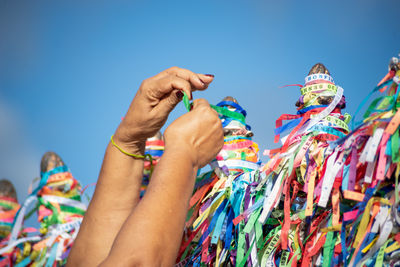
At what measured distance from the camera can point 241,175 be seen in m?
1.61

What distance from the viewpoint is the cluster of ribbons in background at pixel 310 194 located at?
0.97 meters

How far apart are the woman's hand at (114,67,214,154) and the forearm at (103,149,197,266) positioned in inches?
20.4

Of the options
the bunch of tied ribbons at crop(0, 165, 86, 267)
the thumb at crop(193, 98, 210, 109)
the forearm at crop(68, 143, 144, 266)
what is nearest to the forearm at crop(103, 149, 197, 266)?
the thumb at crop(193, 98, 210, 109)

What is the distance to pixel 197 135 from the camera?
108 centimetres

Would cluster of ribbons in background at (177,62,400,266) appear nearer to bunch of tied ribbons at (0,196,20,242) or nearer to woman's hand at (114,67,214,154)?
woman's hand at (114,67,214,154)

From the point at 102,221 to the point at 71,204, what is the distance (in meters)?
1.38

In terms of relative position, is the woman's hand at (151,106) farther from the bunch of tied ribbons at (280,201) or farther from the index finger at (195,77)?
the bunch of tied ribbons at (280,201)

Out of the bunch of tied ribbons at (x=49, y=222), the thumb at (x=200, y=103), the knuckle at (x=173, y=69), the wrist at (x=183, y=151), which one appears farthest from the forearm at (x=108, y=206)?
the bunch of tied ribbons at (x=49, y=222)

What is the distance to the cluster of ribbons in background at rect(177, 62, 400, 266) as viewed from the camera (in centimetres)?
97

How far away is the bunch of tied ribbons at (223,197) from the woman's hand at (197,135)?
0.43 m

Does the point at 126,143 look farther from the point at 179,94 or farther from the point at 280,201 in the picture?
the point at 280,201

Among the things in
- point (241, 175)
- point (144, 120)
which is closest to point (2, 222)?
point (144, 120)

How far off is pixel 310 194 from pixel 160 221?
1.69 feet

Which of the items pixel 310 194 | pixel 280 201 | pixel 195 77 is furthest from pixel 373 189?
pixel 195 77
